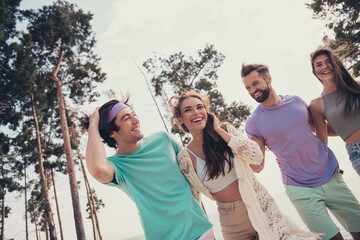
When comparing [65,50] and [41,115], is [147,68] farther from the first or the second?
[41,115]

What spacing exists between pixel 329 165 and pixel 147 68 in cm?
1396

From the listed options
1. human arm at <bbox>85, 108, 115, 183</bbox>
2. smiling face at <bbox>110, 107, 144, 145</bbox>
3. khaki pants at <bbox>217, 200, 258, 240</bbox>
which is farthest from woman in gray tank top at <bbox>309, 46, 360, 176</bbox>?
human arm at <bbox>85, 108, 115, 183</bbox>

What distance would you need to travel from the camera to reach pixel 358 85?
9.14ft

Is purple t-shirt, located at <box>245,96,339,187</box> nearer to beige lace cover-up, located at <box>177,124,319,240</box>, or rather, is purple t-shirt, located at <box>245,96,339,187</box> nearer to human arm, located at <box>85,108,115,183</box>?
beige lace cover-up, located at <box>177,124,319,240</box>

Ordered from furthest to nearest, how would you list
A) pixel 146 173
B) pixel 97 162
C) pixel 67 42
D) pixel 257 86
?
1. pixel 67 42
2. pixel 257 86
3. pixel 146 173
4. pixel 97 162

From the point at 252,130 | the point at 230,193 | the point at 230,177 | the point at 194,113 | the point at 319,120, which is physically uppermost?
the point at 194,113

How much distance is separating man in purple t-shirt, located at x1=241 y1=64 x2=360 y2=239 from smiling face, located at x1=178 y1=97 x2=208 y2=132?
85 cm

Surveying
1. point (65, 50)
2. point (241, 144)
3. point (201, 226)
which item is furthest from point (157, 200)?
point (65, 50)

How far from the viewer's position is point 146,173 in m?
2.41

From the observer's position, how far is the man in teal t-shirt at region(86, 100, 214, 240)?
2158 mm

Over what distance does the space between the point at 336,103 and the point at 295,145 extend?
692mm

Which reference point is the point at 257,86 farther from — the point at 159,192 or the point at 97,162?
the point at 97,162

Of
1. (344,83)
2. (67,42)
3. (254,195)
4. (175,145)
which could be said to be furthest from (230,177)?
(67,42)

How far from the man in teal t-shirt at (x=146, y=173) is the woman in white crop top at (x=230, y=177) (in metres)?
0.28
